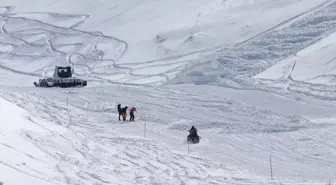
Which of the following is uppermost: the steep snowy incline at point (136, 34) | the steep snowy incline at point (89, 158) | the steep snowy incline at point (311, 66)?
the steep snowy incline at point (136, 34)

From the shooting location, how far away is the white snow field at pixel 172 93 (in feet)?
62.1

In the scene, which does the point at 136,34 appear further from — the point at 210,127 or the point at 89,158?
the point at 89,158

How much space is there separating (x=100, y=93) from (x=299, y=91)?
10762mm

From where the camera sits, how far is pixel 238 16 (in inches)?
2055

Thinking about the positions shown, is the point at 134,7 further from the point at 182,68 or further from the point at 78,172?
the point at 78,172

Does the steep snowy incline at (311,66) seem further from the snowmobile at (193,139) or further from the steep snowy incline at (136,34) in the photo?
the snowmobile at (193,139)

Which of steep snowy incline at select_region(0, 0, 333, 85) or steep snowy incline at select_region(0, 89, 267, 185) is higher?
steep snowy incline at select_region(0, 0, 333, 85)

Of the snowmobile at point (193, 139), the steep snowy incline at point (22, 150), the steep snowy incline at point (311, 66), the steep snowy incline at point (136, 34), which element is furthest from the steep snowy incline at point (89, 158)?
the steep snowy incline at point (136, 34)

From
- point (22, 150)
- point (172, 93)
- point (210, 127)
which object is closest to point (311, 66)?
point (172, 93)

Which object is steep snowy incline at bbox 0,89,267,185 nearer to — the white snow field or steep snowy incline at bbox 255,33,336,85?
the white snow field

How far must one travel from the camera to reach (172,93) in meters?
36.3

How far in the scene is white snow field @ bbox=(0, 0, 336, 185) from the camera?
18938mm

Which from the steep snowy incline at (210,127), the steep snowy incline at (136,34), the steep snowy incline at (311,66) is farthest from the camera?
the steep snowy incline at (136,34)

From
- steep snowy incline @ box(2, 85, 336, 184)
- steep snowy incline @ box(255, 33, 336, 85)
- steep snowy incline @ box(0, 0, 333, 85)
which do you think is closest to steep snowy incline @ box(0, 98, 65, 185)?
steep snowy incline @ box(2, 85, 336, 184)
